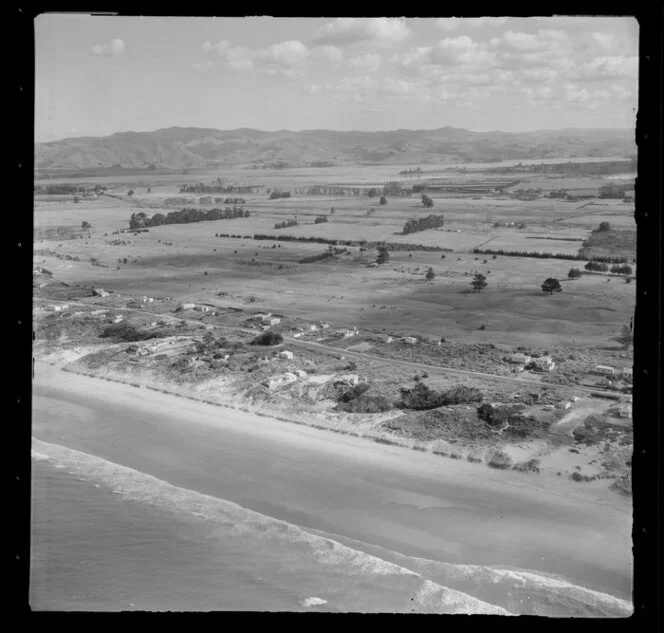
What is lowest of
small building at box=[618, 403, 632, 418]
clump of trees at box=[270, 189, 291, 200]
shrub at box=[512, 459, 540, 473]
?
shrub at box=[512, 459, 540, 473]

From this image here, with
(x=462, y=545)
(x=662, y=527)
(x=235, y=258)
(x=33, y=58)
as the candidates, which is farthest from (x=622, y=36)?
(x=235, y=258)

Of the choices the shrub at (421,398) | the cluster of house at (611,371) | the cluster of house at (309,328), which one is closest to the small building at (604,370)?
the cluster of house at (611,371)

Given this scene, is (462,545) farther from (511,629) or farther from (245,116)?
(245,116)

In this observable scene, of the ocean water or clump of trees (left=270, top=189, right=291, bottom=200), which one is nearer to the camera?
the ocean water

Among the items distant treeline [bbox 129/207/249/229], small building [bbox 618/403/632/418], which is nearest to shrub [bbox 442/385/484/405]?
small building [bbox 618/403/632/418]

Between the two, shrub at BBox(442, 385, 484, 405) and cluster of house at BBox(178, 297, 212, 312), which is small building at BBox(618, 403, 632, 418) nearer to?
shrub at BBox(442, 385, 484, 405)
